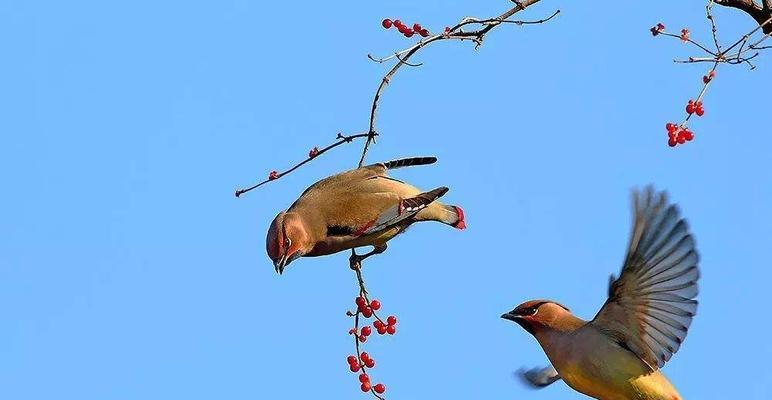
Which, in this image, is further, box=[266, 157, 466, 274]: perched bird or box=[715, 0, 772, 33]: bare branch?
box=[266, 157, 466, 274]: perched bird

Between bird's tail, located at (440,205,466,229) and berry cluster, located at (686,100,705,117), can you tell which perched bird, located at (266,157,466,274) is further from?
berry cluster, located at (686,100,705,117)

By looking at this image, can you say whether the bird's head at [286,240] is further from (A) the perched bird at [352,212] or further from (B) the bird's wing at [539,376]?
(B) the bird's wing at [539,376]

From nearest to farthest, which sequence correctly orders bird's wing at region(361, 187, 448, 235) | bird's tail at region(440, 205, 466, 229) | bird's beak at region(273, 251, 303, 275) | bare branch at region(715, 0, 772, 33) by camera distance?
1. bare branch at region(715, 0, 772, 33)
2. bird's beak at region(273, 251, 303, 275)
3. bird's wing at region(361, 187, 448, 235)
4. bird's tail at region(440, 205, 466, 229)

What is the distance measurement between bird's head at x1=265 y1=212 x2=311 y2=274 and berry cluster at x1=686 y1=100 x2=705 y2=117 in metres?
1.55

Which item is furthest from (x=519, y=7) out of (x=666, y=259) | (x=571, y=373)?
(x=571, y=373)

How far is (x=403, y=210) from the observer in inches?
212

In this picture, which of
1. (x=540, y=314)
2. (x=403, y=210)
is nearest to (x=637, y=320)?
(x=540, y=314)

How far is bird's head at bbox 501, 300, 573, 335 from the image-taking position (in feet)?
16.6

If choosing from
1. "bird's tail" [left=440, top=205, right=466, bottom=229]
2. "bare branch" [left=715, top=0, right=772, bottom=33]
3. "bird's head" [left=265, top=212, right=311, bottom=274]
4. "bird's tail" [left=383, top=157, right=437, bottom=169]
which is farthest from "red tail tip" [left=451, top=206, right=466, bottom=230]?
"bare branch" [left=715, top=0, right=772, bottom=33]

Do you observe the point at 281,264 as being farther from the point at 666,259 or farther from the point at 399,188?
the point at 666,259

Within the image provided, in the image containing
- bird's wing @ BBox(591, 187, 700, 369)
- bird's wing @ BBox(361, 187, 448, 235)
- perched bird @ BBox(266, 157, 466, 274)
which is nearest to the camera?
bird's wing @ BBox(591, 187, 700, 369)

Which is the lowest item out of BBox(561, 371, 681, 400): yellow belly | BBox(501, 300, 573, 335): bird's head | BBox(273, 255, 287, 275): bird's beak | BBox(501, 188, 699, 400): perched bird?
BBox(561, 371, 681, 400): yellow belly

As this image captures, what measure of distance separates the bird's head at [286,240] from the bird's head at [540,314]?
0.83 m

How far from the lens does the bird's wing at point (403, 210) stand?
5.30 metres
